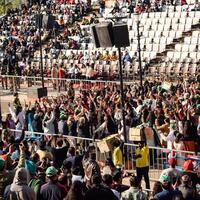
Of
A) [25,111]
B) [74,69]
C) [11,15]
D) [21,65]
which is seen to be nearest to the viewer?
[25,111]

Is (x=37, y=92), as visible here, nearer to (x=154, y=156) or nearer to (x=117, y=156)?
(x=154, y=156)

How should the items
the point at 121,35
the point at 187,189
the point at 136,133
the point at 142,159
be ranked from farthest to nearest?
the point at 121,35 → the point at 136,133 → the point at 142,159 → the point at 187,189

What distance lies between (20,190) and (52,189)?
1.87ft

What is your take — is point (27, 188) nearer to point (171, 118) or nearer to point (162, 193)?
point (162, 193)

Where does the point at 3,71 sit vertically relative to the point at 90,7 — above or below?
below

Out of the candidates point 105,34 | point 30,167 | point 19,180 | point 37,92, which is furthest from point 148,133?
point 37,92

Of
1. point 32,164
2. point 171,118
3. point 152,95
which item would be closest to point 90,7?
point 152,95

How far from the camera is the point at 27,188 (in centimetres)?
1102

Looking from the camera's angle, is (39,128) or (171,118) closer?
(171,118)

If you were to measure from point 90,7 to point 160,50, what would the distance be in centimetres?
1093

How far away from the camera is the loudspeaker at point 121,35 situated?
17086 mm

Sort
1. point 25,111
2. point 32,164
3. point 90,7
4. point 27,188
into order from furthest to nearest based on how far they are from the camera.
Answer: point 90,7
point 25,111
point 32,164
point 27,188

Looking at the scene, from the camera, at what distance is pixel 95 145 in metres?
17.5

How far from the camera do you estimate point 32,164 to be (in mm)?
13453
